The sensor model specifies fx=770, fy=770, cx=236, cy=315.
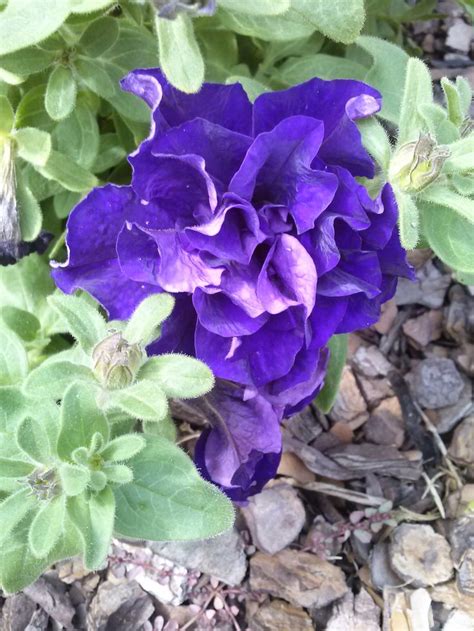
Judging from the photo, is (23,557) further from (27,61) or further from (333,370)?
(27,61)

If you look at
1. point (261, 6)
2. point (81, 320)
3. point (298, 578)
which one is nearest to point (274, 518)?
point (298, 578)

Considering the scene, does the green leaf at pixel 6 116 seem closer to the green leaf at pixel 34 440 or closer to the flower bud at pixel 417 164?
the green leaf at pixel 34 440

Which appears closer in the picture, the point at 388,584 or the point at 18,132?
the point at 18,132

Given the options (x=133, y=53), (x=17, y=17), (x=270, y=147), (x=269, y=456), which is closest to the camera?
(x=270, y=147)

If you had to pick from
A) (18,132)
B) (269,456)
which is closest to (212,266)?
(269,456)

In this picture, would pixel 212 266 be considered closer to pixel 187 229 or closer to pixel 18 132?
pixel 187 229

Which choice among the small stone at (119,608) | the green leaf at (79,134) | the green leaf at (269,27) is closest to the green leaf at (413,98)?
the green leaf at (269,27)
